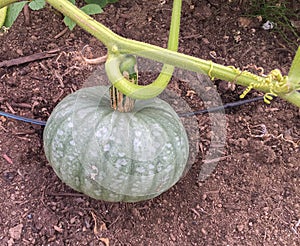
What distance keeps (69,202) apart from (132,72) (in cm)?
67

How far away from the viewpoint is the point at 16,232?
171cm

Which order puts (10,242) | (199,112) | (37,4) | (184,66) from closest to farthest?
(184,66)
(10,242)
(37,4)
(199,112)

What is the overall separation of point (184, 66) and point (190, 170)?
798 millimetres

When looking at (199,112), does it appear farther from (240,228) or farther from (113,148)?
(113,148)

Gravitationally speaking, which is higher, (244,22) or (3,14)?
(3,14)

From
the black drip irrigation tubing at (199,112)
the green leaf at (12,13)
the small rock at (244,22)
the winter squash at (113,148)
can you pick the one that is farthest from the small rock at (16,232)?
the small rock at (244,22)

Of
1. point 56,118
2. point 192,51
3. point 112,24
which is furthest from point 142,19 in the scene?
point 56,118

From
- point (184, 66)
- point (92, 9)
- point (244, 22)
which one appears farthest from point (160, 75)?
point (244, 22)

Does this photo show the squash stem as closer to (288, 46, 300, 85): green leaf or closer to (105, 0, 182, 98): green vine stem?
(105, 0, 182, 98): green vine stem

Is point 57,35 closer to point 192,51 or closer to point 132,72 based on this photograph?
point 192,51

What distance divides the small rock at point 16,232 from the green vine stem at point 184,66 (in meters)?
0.81

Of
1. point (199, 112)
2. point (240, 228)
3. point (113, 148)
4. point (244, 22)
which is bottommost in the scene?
point (240, 228)

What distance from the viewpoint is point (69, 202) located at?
1.81m

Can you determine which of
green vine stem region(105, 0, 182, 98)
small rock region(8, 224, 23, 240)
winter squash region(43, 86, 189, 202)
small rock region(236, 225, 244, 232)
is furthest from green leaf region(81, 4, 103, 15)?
small rock region(236, 225, 244, 232)
